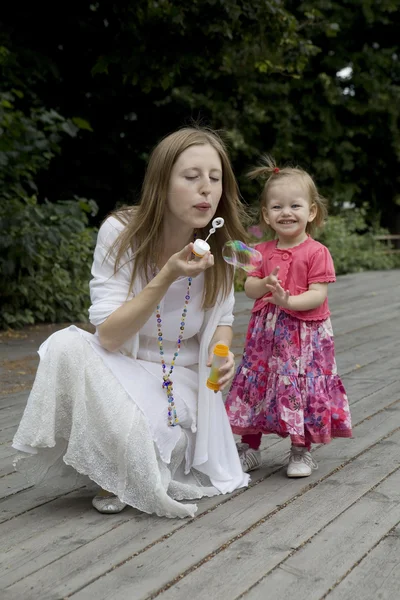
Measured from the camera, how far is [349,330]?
7.94 metres

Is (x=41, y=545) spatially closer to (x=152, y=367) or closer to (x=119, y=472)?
(x=119, y=472)

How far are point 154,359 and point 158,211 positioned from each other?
52cm

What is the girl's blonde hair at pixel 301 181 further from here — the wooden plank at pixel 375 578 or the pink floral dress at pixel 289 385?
the wooden plank at pixel 375 578

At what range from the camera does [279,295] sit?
132 inches

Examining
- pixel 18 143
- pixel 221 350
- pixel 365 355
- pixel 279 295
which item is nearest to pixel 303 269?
pixel 279 295

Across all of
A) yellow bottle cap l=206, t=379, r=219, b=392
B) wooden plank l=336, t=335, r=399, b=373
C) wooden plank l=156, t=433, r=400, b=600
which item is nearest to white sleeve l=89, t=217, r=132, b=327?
yellow bottle cap l=206, t=379, r=219, b=392

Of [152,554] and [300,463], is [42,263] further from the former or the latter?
[152,554]

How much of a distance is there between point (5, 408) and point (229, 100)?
9.76m

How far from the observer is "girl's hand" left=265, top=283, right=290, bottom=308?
3328 millimetres

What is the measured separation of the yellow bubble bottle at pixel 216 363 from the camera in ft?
9.74

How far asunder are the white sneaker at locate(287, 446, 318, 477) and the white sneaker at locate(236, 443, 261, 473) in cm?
17

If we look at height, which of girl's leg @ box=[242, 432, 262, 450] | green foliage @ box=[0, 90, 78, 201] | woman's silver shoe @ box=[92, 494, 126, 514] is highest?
green foliage @ box=[0, 90, 78, 201]

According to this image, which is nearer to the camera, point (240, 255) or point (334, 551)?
point (334, 551)

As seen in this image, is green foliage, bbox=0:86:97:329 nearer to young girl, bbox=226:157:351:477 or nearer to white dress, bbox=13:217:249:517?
young girl, bbox=226:157:351:477
